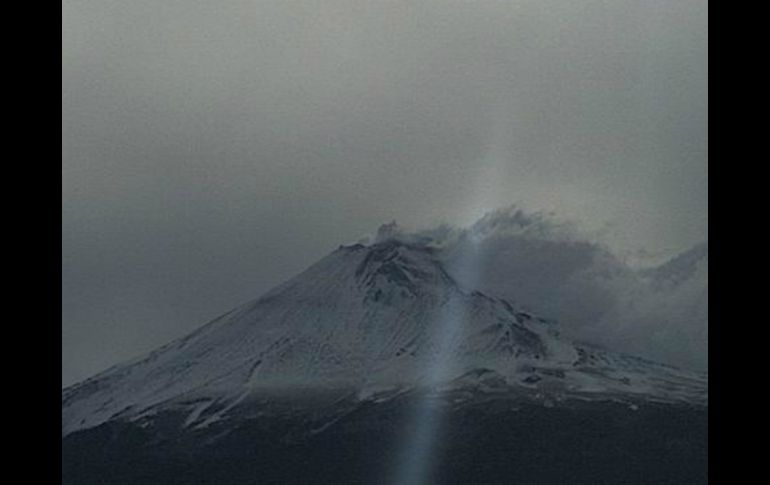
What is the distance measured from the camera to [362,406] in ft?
225

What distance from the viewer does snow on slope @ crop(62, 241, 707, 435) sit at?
6556 centimetres

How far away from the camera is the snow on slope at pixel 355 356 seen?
215ft

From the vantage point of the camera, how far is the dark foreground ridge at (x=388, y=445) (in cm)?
6588

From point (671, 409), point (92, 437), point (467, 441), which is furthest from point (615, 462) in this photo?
point (92, 437)

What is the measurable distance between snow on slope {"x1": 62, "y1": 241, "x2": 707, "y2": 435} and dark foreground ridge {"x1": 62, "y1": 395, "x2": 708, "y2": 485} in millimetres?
1457

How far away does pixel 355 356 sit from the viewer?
224ft

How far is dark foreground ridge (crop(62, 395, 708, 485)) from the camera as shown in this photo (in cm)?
6588

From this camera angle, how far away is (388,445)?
70.5m

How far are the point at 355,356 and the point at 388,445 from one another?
6.25 meters

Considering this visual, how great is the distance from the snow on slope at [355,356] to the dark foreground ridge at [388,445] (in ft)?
4.78

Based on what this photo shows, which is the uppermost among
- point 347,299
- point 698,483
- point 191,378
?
point 347,299
